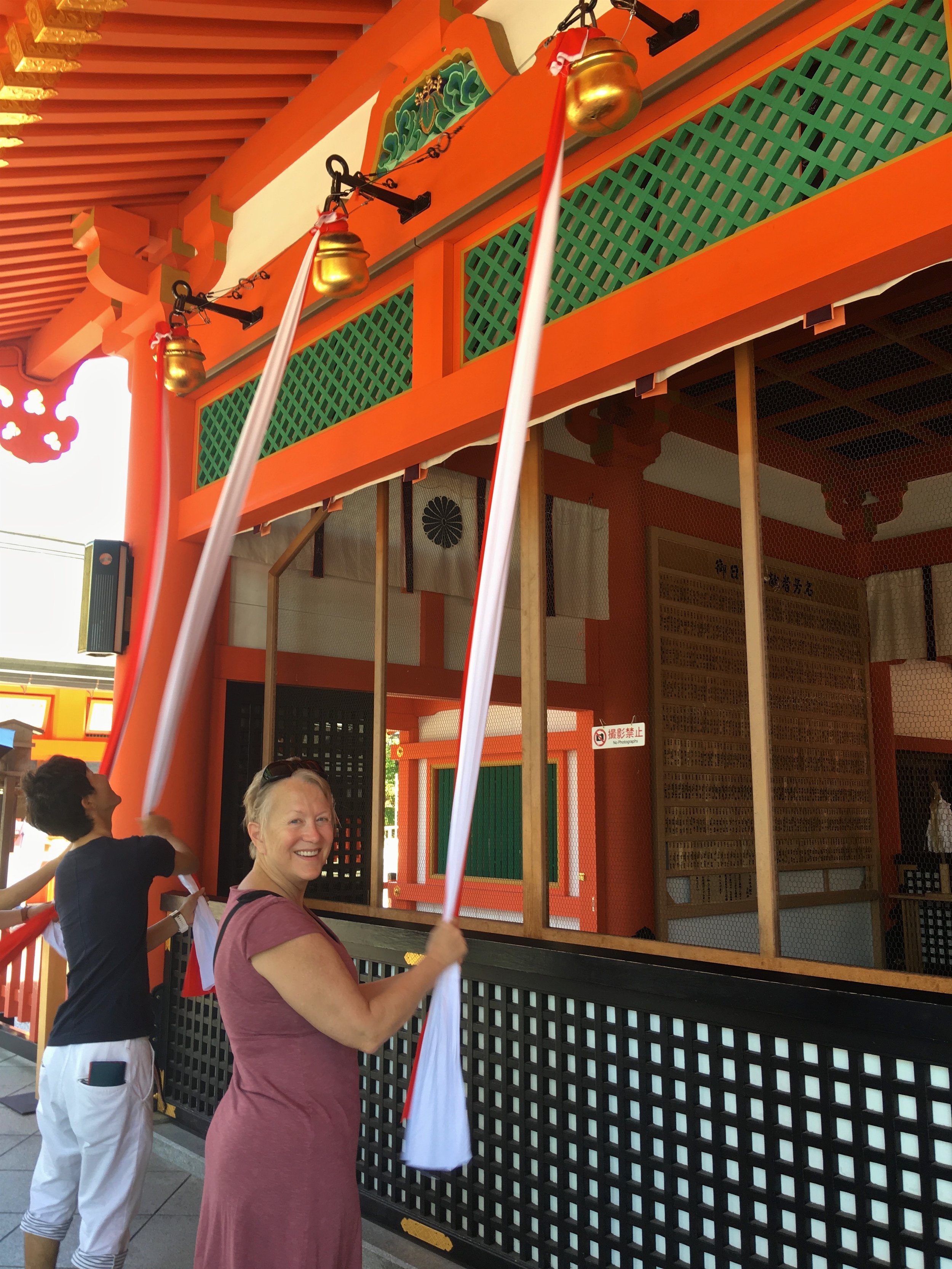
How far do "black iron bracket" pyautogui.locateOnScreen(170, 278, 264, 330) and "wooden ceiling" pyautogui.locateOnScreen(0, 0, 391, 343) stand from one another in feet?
1.83

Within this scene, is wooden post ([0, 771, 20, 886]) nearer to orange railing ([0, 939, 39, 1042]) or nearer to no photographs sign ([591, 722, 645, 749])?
orange railing ([0, 939, 39, 1042])

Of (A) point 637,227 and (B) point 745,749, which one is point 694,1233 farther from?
(B) point 745,749

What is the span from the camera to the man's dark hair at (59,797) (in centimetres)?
234

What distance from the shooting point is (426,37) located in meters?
3.11

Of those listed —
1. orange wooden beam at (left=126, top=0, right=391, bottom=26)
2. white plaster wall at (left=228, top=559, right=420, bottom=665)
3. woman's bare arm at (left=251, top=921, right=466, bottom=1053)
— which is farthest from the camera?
white plaster wall at (left=228, top=559, right=420, bottom=665)

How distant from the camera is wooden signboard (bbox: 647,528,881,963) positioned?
17.5ft

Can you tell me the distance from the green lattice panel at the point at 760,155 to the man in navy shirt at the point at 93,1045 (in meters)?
1.83

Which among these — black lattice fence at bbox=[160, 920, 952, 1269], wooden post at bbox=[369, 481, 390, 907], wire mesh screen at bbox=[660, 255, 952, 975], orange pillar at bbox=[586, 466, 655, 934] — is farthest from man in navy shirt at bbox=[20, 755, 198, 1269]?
wire mesh screen at bbox=[660, 255, 952, 975]

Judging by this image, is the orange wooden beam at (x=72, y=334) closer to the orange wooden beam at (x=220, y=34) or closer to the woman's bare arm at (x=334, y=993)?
the orange wooden beam at (x=220, y=34)

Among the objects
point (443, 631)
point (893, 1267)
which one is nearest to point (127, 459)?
point (443, 631)

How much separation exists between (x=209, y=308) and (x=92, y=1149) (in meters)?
3.17

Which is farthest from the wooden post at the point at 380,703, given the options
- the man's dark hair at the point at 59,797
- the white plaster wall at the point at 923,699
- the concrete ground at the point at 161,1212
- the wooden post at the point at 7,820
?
the white plaster wall at the point at 923,699

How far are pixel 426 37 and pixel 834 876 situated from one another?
506 cm

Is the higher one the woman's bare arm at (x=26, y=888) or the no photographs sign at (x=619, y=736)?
the no photographs sign at (x=619, y=736)
